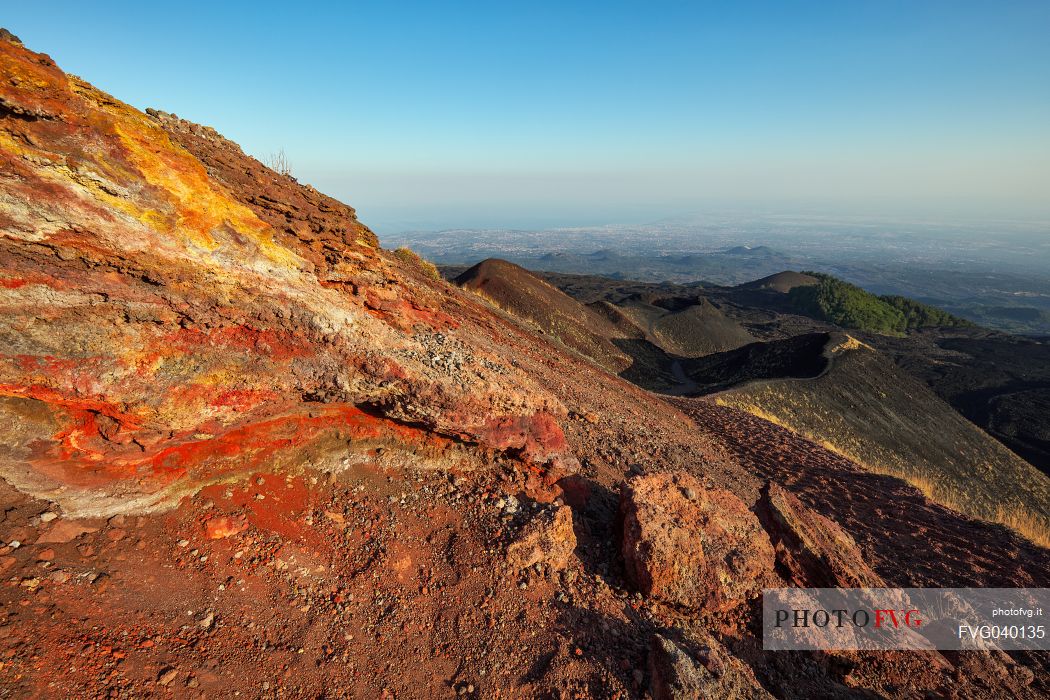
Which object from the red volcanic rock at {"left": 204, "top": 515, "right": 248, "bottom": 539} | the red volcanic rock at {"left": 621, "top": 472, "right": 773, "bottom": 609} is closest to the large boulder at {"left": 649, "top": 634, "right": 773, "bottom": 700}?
the red volcanic rock at {"left": 621, "top": 472, "right": 773, "bottom": 609}

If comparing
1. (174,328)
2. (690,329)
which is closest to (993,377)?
(690,329)

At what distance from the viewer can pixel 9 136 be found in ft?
13.4

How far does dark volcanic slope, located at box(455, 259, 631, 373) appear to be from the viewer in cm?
2973

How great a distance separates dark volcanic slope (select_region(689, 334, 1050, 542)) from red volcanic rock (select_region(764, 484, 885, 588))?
411 inches

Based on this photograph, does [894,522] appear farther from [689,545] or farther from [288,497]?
[288,497]

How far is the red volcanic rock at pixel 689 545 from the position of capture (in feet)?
20.1

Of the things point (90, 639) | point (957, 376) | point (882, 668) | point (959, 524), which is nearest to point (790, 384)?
point (959, 524)

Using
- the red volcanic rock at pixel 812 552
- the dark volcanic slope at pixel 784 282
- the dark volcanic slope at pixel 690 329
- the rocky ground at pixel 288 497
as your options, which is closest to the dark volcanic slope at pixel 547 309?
the dark volcanic slope at pixel 690 329

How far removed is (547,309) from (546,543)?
89.1ft

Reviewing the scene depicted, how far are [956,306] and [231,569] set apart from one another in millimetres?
156879

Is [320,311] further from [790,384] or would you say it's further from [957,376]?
[957,376]

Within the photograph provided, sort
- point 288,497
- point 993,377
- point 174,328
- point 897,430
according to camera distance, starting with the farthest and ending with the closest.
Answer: point 993,377 < point 897,430 < point 288,497 < point 174,328

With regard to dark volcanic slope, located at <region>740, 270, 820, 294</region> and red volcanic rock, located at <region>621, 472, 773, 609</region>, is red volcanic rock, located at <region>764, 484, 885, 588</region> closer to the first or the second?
red volcanic rock, located at <region>621, 472, 773, 609</region>

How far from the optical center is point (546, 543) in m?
6.21
